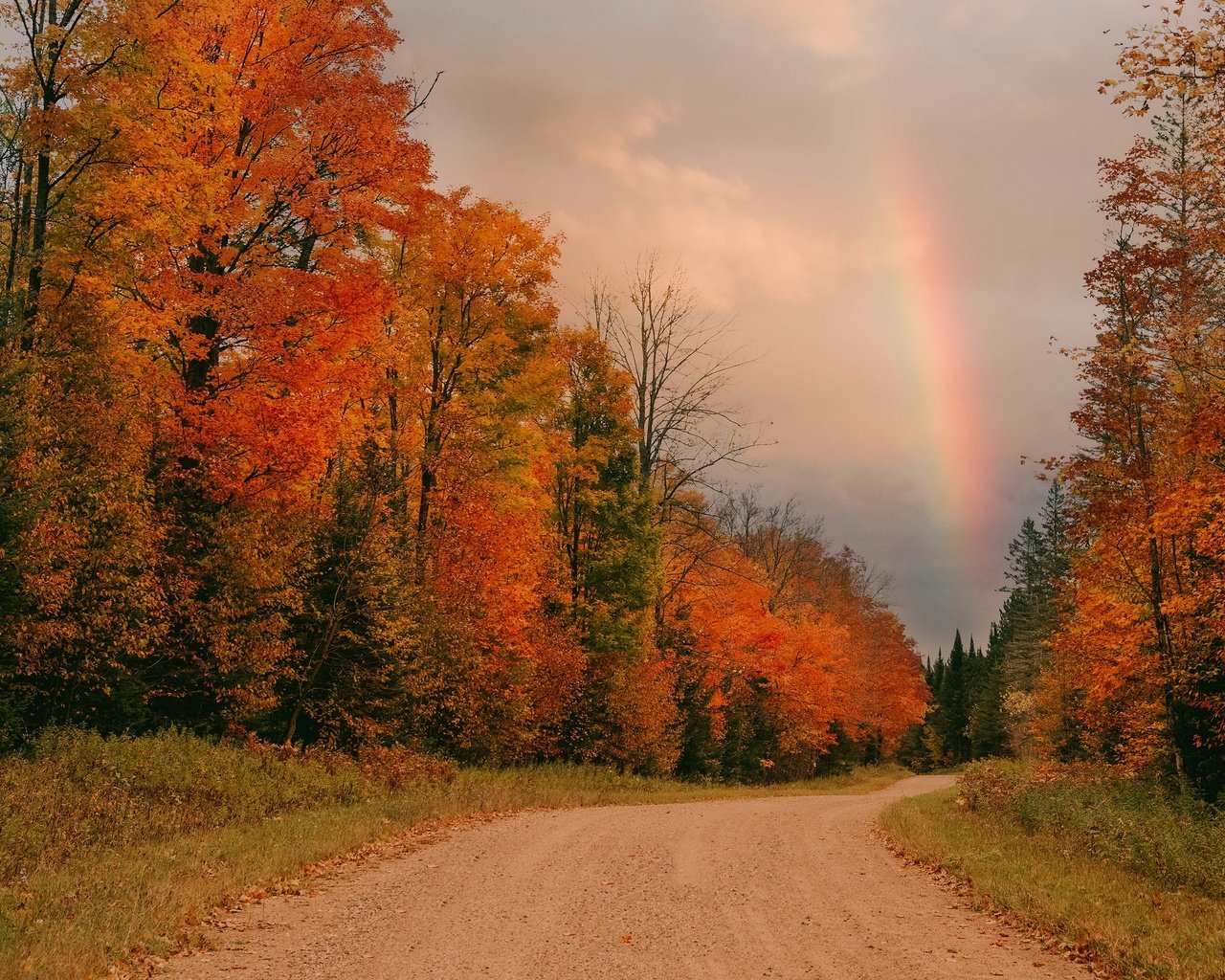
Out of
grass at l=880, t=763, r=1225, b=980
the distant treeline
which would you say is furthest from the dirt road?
the distant treeline

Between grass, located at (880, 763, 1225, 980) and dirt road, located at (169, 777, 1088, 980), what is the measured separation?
0.66 meters

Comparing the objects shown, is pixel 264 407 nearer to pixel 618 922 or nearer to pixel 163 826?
pixel 163 826

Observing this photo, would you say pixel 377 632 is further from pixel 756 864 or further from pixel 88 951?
pixel 88 951

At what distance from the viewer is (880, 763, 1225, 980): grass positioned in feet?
29.1

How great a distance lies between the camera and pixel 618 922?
958 cm

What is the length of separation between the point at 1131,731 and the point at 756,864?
1270 cm

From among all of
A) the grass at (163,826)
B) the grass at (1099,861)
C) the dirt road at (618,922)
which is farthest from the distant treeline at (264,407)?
the grass at (1099,861)

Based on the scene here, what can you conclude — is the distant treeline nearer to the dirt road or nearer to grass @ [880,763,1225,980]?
the dirt road

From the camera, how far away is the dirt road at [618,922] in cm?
791

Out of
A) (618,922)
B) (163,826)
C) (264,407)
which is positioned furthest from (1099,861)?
(264,407)

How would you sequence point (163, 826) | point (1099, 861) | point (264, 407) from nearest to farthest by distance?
1. point (163, 826)
2. point (1099, 861)
3. point (264, 407)

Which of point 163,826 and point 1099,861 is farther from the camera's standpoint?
point 1099,861

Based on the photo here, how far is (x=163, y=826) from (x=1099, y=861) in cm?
1357

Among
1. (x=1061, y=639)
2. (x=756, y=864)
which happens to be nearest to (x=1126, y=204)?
(x=1061, y=639)
